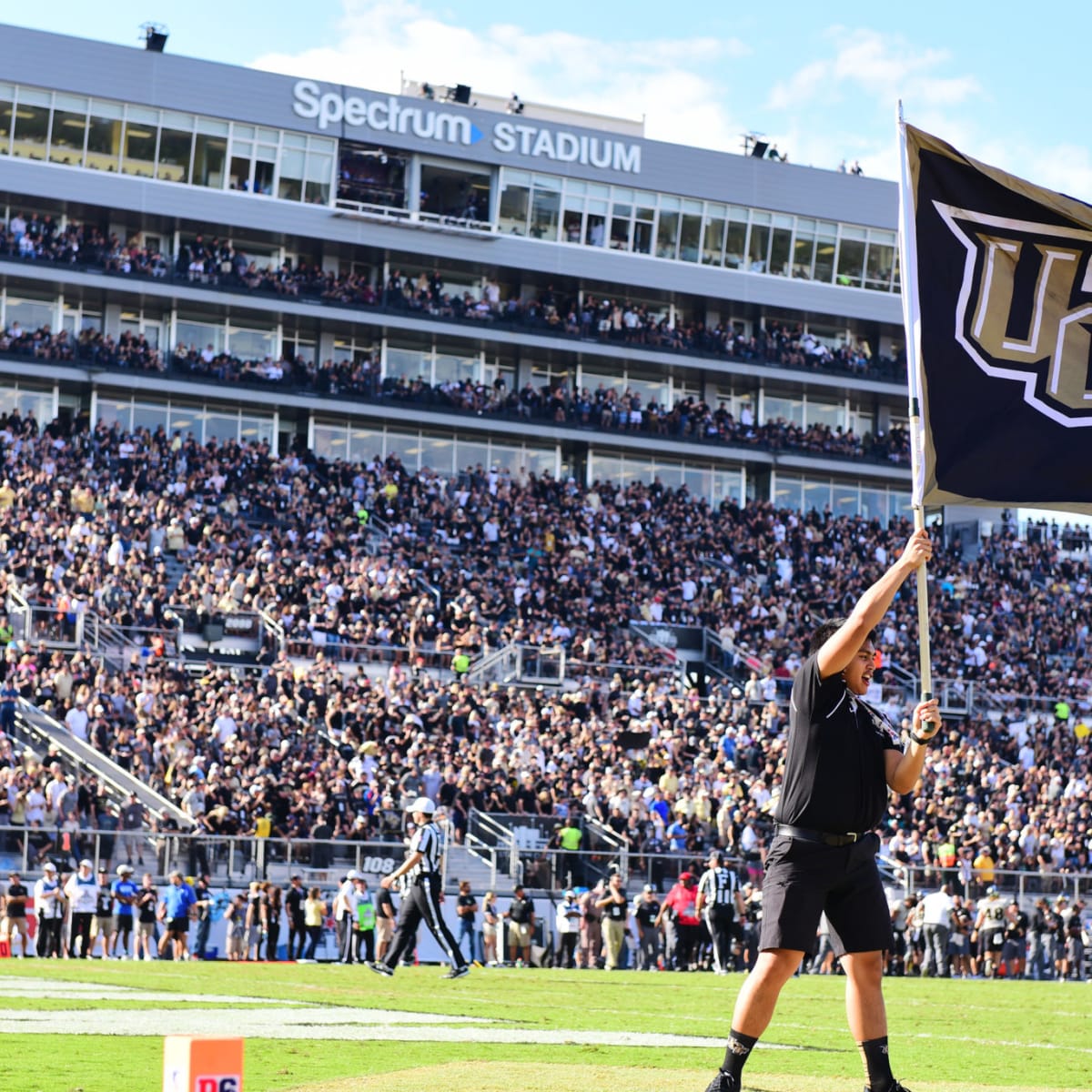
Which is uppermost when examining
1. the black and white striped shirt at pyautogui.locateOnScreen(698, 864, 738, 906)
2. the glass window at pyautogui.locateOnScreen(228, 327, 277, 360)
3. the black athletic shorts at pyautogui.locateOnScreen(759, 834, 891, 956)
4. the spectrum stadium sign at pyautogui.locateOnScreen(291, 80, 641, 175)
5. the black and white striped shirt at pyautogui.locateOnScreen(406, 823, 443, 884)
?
the spectrum stadium sign at pyautogui.locateOnScreen(291, 80, 641, 175)

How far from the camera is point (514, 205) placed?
6456 cm

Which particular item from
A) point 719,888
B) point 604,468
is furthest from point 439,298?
point 719,888

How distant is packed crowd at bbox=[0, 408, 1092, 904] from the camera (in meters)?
34.8

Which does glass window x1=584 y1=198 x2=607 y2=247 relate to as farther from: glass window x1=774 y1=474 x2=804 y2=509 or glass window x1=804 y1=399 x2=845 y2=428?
glass window x1=774 y1=474 x2=804 y2=509

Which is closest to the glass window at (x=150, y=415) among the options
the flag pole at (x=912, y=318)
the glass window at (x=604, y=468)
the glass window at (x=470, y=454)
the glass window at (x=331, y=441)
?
the glass window at (x=331, y=441)

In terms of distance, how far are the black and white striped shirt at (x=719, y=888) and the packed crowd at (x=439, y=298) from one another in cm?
3517

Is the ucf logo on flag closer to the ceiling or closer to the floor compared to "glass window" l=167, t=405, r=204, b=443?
closer to the floor

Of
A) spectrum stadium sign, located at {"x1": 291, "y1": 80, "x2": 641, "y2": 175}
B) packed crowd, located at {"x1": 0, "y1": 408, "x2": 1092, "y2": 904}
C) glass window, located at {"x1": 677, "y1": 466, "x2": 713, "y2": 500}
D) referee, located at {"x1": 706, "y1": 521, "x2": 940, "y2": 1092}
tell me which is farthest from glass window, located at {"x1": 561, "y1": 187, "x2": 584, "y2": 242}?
referee, located at {"x1": 706, "y1": 521, "x2": 940, "y2": 1092}

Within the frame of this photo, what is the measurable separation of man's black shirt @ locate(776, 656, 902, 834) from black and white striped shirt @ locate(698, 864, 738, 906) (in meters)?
20.2

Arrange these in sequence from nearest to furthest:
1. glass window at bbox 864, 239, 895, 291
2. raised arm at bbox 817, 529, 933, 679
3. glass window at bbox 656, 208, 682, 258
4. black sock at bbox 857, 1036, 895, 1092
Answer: raised arm at bbox 817, 529, 933, 679 → black sock at bbox 857, 1036, 895, 1092 → glass window at bbox 656, 208, 682, 258 → glass window at bbox 864, 239, 895, 291

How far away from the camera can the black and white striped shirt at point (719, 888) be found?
28531 mm

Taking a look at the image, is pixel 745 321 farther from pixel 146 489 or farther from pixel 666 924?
pixel 666 924

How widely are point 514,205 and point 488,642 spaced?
919 inches

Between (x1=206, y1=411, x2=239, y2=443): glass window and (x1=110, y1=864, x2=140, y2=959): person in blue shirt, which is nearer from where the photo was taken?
(x1=110, y1=864, x2=140, y2=959): person in blue shirt
